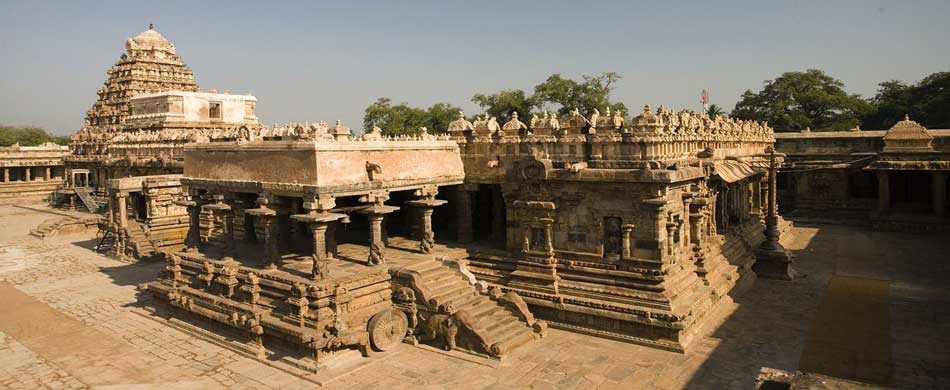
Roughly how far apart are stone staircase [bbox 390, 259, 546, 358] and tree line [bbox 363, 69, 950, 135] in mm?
37095

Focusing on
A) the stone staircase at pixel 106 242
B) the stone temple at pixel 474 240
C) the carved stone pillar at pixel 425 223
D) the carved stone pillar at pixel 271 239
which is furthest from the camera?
the stone staircase at pixel 106 242

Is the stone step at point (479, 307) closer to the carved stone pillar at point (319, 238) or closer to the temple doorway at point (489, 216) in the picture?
the carved stone pillar at point (319, 238)

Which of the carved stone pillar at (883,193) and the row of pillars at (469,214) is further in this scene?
the carved stone pillar at (883,193)

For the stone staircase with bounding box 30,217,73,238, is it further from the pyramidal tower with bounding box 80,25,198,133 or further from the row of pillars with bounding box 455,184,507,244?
the row of pillars with bounding box 455,184,507,244

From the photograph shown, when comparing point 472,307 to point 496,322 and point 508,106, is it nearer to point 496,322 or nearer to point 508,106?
point 496,322

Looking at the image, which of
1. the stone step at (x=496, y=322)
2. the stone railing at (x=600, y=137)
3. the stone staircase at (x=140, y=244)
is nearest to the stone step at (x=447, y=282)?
the stone step at (x=496, y=322)

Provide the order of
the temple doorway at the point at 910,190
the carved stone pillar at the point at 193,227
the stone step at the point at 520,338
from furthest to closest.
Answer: the temple doorway at the point at 910,190 → the carved stone pillar at the point at 193,227 → the stone step at the point at 520,338

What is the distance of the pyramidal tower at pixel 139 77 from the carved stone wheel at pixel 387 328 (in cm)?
3609

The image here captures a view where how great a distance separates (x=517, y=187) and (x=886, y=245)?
663 inches

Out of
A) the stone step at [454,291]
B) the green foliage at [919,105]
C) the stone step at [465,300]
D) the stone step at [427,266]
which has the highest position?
Result: the green foliage at [919,105]

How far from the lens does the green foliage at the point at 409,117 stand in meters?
57.6

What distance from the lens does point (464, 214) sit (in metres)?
18.6

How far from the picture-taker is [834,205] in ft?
103

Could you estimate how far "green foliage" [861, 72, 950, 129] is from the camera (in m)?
43.2
